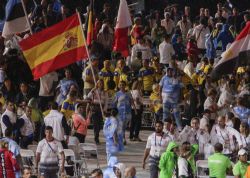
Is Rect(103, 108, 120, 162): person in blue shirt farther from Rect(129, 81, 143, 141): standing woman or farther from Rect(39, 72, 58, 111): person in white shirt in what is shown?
Rect(39, 72, 58, 111): person in white shirt

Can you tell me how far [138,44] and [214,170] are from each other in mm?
12365

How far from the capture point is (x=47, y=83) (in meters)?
36.4

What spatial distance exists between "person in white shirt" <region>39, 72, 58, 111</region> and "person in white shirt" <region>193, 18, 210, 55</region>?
6299mm

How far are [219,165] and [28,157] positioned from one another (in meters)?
5.27

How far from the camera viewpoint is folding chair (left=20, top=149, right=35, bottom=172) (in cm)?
2981

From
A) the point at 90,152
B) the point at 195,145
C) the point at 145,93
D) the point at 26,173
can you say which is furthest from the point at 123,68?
the point at 26,173

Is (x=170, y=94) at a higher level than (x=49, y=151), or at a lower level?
higher

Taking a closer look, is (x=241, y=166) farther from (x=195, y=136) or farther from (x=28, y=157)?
(x=28, y=157)

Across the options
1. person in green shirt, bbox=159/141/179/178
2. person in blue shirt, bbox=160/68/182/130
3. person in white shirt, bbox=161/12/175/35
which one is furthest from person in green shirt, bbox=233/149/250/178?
person in white shirt, bbox=161/12/175/35

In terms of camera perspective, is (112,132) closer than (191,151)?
No

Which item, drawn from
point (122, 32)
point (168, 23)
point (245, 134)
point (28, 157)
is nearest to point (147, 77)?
point (122, 32)

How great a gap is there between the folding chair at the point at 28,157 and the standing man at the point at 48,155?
1565 mm

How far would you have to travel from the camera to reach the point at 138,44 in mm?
39094

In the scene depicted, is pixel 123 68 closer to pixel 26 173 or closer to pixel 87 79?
pixel 87 79
